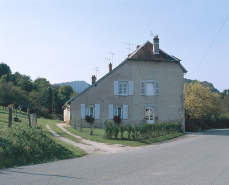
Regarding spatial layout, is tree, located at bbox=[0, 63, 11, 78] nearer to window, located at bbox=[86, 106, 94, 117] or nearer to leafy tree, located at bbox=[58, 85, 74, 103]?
leafy tree, located at bbox=[58, 85, 74, 103]

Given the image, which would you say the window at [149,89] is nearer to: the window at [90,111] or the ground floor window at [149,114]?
the ground floor window at [149,114]

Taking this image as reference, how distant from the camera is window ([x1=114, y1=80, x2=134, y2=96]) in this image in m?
23.0

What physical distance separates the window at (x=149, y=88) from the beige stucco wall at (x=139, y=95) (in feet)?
1.12

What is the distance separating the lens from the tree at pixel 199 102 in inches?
1171

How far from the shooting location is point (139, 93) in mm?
23328

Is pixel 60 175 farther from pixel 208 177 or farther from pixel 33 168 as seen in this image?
pixel 208 177

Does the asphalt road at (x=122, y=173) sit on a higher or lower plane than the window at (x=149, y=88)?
lower

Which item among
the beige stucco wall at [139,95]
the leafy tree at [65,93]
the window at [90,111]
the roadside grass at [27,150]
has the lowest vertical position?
the roadside grass at [27,150]

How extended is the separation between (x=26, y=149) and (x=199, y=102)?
26105 millimetres

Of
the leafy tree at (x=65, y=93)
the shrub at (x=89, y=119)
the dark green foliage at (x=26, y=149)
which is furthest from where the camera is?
the leafy tree at (x=65, y=93)

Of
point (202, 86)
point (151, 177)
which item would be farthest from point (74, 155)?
point (202, 86)

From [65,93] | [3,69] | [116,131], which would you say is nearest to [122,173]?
[116,131]

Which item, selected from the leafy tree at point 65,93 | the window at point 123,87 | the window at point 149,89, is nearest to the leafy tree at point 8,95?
the leafy tree at point 65,93

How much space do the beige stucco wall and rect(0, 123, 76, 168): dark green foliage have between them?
43.1 feet
